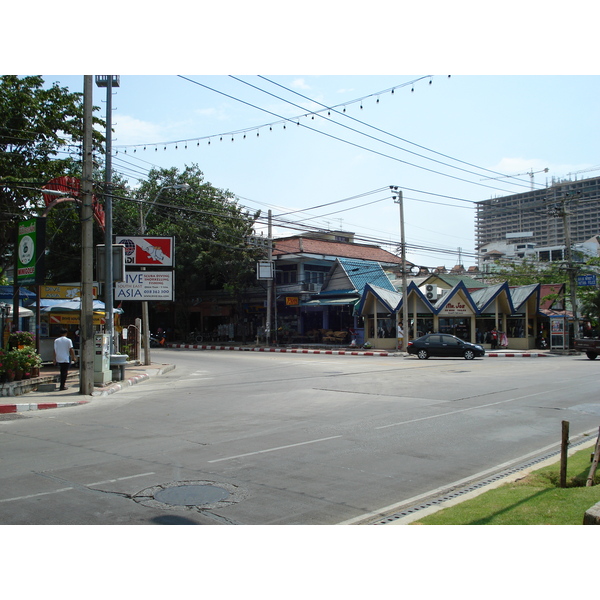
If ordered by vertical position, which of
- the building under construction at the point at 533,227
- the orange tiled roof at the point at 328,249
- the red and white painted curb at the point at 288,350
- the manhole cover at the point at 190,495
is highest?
the building under construction at the point at 533,227

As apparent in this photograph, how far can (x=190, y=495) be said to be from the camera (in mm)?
6844

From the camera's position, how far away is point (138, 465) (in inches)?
328

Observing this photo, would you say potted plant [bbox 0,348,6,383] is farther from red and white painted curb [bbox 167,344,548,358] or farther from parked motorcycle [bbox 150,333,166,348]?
parked motorcycle [bbox 150,333,166,348]

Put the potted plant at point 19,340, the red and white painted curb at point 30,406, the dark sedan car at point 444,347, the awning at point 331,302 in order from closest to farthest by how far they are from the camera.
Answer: the red and white painted curb at point 30,406
the potted plant at point 19,340
the dark sedan car at point 444,347
the awning at point 331,302

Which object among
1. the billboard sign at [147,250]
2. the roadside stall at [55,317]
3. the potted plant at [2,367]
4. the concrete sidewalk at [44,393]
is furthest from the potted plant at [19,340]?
Answer: the billboard sign at [147,250]

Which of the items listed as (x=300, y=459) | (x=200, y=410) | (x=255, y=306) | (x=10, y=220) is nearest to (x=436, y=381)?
(x=200, y=410)

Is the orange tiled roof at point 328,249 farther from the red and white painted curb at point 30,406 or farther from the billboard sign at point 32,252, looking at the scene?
the red and white painted curb at point 30,406

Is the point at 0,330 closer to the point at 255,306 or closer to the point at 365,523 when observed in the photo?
the point at 365,523

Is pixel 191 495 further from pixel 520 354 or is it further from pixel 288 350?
pixel 288 350

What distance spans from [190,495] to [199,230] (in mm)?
43143

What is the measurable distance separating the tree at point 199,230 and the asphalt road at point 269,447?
93.7 ft

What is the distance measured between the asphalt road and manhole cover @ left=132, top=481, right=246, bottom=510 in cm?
2

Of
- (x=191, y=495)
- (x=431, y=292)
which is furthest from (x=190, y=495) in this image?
(x=431, y=292)

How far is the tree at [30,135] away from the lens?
22406 mm
